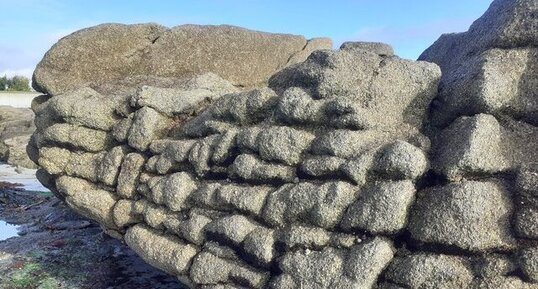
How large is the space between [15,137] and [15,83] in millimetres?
42887

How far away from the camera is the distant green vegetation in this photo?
68.8m

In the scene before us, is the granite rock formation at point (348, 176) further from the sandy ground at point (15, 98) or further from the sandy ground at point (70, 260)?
the sandy ground at point (15, 98)

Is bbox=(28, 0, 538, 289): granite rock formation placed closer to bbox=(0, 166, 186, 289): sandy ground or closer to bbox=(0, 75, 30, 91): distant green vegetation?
bbox=(0, 166, 186, 289): sandy ground

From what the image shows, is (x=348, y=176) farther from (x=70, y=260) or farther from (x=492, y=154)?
(x=70, y=260)

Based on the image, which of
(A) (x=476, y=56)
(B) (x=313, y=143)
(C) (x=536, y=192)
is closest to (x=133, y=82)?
(B) (x=313, y=143)

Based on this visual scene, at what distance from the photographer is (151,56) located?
14.6 metres

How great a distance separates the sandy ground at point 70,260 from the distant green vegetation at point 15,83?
57.7m

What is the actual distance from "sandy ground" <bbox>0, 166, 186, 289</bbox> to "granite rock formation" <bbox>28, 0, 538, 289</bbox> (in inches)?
62.2

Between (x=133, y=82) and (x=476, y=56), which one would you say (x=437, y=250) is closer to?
(x=476, y=56)

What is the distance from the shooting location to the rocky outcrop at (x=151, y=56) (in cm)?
1441

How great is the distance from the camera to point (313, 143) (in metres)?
7.81

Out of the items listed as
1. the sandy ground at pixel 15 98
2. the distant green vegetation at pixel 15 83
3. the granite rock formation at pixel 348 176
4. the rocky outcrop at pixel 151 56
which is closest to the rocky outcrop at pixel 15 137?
the rocky outcrop at pixel 151 56

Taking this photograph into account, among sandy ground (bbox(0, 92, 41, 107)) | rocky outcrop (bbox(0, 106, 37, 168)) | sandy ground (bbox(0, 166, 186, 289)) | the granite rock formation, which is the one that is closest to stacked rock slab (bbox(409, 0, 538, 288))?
the granite rock formation

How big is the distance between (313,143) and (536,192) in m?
2.98
